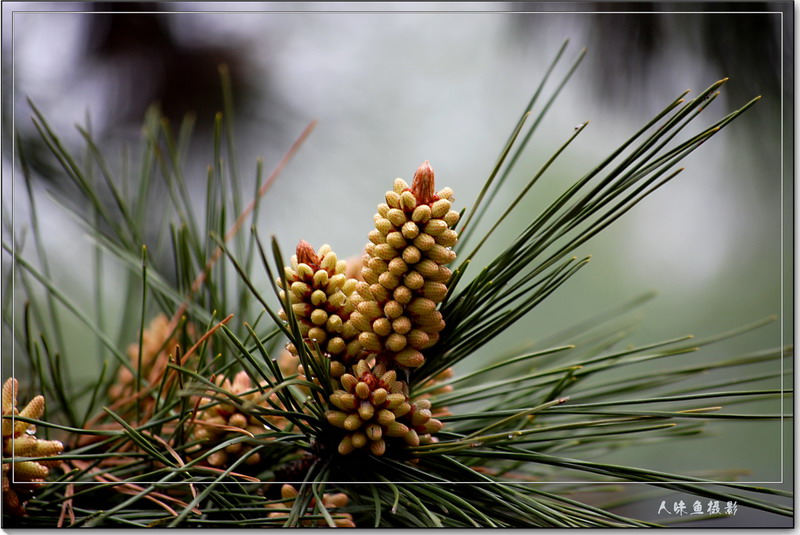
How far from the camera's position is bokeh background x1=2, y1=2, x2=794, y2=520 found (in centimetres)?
51

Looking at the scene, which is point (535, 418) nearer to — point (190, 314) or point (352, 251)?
point (190, 314)

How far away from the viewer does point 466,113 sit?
730 mm

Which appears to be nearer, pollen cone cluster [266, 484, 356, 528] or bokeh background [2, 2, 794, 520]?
pollen cone cluster [266, 484, 356, 528]

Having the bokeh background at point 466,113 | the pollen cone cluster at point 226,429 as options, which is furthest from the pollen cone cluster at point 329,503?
the bokeh background at point 466,113

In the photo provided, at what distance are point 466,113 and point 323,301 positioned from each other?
1.64 ft

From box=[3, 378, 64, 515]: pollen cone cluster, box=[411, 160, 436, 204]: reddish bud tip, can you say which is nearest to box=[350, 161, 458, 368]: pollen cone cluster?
box=[411, 160, 436, 204]: reddish bud tip

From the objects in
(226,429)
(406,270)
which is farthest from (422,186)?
(226,429)

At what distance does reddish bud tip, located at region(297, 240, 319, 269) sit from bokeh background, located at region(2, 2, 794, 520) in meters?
0.29

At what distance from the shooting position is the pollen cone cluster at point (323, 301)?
274 mm

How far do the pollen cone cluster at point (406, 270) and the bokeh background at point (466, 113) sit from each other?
0.93ft

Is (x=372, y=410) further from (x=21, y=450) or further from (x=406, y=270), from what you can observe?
(x=21, y=450)

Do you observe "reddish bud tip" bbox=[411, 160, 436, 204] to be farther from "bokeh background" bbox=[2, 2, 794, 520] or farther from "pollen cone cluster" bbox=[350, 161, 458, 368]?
"bokeh background" bbox=[2, 2, 794, 520]

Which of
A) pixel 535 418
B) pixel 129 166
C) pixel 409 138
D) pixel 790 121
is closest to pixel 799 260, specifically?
pixel 790 121

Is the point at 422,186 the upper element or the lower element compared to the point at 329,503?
upper
